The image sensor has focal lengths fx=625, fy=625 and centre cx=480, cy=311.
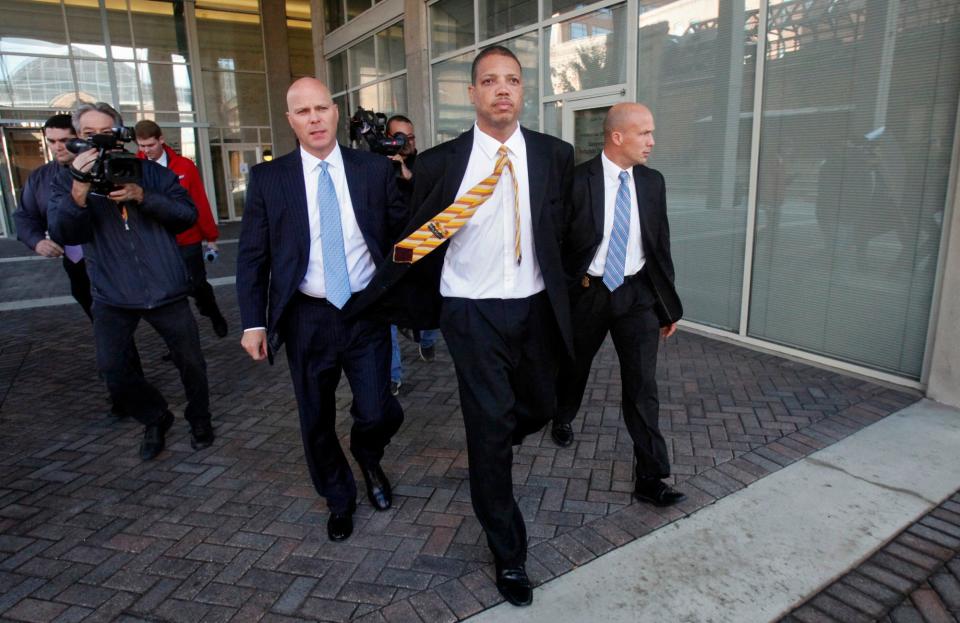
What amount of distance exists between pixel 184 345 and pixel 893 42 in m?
5.14

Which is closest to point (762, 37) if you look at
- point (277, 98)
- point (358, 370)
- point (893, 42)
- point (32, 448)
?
point (893, 42)

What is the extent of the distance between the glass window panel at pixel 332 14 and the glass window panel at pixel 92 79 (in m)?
7.25

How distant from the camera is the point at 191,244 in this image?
523 centimetres

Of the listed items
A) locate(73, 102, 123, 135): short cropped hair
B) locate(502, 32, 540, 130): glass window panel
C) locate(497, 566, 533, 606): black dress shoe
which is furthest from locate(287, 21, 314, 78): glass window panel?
locate(497, 566, 533, 606): black dress shoe

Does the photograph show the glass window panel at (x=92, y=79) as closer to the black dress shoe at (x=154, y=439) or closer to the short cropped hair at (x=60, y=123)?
the short cropped hair at (x=60, y=123)

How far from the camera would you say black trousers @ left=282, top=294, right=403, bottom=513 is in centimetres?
278

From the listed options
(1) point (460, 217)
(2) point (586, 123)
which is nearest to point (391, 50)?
(2) point (586, 123)

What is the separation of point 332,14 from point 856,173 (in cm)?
1302

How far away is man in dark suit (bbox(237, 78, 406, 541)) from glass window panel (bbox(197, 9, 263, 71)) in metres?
18.8

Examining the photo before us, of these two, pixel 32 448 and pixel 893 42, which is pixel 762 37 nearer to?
pixel 893 42

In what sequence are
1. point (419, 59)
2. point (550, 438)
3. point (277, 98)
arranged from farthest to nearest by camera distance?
point (277, 98), point (419, 59), point (550, 438)

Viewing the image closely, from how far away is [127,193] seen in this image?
130 inches

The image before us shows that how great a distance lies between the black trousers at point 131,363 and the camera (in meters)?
3.62

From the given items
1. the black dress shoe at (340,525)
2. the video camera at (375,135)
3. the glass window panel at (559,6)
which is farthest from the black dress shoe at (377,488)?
the glass window panel at (559,6)
